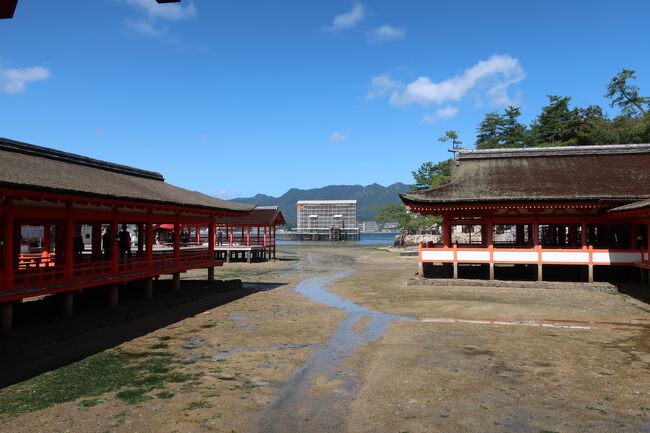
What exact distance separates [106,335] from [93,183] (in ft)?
17.4

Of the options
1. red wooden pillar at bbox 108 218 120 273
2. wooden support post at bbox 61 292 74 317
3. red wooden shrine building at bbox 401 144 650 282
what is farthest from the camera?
red wooden shrine building at bbox 401 144 650 282

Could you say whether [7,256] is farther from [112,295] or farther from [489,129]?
[489,129]

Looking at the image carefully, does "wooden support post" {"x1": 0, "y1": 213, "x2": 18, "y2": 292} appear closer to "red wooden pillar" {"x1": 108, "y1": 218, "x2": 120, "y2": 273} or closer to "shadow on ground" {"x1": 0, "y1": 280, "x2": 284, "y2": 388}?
"shadow on ground" {"x1": 0, "y1": 280, "x2": 284, "y2": 388}

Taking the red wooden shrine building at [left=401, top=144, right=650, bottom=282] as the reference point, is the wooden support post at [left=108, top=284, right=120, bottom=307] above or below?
below

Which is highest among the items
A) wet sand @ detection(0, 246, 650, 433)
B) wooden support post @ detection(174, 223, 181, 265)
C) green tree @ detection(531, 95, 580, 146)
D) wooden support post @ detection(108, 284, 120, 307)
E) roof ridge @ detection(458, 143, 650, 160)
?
green tree @ detection(531, 95, 580, 146)

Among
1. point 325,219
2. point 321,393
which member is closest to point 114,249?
point 321,393

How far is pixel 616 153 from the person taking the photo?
26859 millimetres

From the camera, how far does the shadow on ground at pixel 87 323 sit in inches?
409

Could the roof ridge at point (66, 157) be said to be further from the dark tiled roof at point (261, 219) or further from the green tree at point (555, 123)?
the green tree at point (555, 123)

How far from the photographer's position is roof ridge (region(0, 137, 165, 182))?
50.1ft

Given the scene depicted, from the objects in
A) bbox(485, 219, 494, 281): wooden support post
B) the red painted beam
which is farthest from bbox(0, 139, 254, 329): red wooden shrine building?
bbox(485, 219, 494, 281): wooden support post

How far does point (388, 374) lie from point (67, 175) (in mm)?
12133

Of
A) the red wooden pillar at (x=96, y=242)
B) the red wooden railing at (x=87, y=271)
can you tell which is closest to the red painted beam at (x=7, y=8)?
the red wooden railing at (x=87, y=271)

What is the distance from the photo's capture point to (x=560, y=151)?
1084 inches
